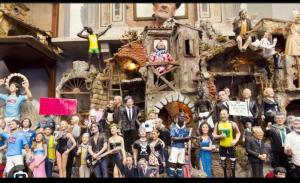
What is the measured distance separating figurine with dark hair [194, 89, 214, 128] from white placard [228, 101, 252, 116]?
0.76 meters

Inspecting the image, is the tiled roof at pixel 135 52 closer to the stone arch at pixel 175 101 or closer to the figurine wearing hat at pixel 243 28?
the stone arch at pixel 175 101

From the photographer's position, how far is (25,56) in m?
13.9

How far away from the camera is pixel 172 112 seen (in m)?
11.2

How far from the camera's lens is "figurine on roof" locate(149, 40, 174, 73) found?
11.1m

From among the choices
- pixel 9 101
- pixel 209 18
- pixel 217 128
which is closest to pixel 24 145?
pixel 9 101

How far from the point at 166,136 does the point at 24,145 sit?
105 inches

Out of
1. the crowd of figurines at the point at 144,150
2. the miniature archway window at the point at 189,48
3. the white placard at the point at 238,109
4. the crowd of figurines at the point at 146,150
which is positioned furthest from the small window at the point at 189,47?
the crowd of figurines at the point at 144,150

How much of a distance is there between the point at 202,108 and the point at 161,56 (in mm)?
2133

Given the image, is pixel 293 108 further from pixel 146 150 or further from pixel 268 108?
pixel 146 150

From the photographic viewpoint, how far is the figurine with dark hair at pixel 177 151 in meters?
7.66

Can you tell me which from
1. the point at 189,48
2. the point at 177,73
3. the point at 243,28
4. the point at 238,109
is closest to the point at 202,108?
the point at 238,109

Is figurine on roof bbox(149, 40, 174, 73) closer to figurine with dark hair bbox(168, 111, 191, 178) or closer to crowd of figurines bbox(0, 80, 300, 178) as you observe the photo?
crowd of figurines bbox(0, 80, 300, 178)

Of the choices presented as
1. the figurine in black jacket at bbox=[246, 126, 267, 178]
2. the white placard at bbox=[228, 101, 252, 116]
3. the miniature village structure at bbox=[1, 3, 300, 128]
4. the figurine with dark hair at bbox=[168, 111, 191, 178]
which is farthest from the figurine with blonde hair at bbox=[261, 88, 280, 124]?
the figurine with dark hair at bbox=[168, 111, 191, 178]

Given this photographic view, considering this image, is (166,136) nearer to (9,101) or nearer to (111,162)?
(111,162)
